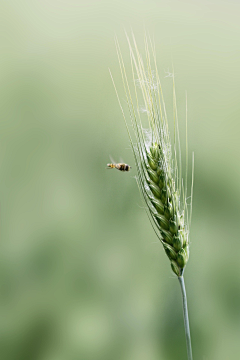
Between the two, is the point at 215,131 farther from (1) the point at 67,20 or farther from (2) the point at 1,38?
(2) the point at 1,38

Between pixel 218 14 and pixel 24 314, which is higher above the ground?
pixel 218 14

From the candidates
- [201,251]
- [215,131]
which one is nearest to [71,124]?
[215,131]

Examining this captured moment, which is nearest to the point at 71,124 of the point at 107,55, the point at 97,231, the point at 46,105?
the point at 46,105

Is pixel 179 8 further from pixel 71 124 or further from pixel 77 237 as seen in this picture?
pixel 77 237

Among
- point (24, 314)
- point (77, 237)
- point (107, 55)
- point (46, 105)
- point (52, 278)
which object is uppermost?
point (107, 55)

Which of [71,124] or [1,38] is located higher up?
[1,38]

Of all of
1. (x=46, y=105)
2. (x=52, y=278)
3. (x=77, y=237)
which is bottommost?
(x=52, y=278)
